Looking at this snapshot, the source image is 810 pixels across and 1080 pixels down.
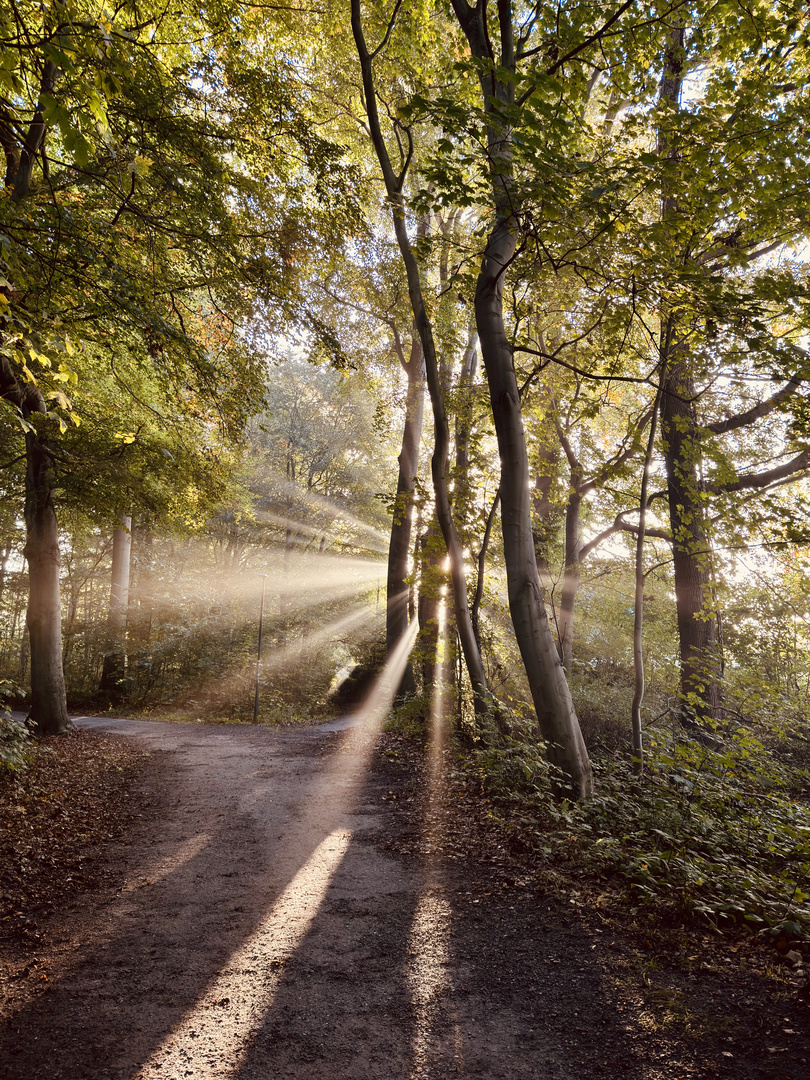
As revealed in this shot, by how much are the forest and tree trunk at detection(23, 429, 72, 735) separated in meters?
0.05

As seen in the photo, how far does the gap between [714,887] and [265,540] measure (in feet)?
90.1

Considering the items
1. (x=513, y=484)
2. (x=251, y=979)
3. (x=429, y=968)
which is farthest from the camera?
(x=513, y=484)

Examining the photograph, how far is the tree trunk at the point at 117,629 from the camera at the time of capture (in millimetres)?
A: 17812

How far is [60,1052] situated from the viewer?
255cm

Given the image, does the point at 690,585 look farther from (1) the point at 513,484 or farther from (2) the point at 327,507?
(2) the point at 327,507

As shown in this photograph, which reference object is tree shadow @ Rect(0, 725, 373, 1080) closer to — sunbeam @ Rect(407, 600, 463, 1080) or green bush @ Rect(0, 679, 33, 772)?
sunbeam @ Rect(407, 600, 463, 1080)

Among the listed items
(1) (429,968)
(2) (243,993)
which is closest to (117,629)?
(2) (243,993)

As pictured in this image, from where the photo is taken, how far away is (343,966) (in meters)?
3.29

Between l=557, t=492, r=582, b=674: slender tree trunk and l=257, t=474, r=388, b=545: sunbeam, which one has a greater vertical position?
l=257, t=474, r=388, b=545: sunbeam

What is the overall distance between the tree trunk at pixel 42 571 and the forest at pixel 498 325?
0.05 meters

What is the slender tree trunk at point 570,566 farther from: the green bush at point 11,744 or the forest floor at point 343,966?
the green bush at point 11,744

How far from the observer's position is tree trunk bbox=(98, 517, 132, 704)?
17.8 meters

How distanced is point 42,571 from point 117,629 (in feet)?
31.5

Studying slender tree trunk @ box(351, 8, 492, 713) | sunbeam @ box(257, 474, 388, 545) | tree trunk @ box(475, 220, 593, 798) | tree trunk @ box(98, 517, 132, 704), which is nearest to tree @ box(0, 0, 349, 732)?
slender tree trunk @ box(351, 8, 492, 713)
